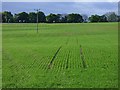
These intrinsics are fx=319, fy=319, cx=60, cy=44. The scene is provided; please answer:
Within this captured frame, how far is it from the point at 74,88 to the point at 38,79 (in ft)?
6.86

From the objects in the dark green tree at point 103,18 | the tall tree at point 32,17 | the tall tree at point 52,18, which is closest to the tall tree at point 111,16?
the dark green tree at point 103,18

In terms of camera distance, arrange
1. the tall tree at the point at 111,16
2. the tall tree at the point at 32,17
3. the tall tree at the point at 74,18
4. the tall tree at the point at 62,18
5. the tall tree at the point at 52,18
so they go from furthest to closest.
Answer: the tall tree at the point at 74,18, the tall tree at the point at 62,18, the tall tree at the point at 52,18, the tall tree at the point at 32,17, the tall tree at the point at 111,16

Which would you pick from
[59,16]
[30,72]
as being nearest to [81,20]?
[59,16]

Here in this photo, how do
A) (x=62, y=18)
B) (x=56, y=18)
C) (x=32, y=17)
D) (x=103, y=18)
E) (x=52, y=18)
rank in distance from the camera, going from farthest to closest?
1. (x=62, y=18)
2. (x=56, y=18)
3. (x=52, y=18)
4. (x=103, y=18)
5. (x=32, y=17)

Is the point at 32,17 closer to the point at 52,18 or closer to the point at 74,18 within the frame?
the point at 52,18

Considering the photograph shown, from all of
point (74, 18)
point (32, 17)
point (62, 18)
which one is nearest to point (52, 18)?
point (62, 18)

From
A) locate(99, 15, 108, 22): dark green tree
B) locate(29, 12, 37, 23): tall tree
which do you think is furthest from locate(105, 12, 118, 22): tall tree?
locate(29, 12, 37, 23): tall tree

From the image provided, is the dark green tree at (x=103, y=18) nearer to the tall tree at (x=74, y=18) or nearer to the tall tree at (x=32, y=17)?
the tall tree at (x=74, y=18)

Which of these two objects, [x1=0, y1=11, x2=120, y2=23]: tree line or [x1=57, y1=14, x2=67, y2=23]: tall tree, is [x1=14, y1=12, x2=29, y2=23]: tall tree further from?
[x1=57, y1=14, x2=67, y2=23]: tall tree

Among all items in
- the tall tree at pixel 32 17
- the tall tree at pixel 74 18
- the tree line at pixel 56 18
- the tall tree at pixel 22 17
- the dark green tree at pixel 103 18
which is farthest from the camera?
the tall tree at pixel 74 18

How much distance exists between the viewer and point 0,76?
480 inches

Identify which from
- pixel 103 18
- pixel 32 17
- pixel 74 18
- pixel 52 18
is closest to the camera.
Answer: pixel 32 17

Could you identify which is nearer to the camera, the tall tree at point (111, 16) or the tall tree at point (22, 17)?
the tall tree at point (111, 16)

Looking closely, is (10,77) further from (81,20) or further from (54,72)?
(81,20)
